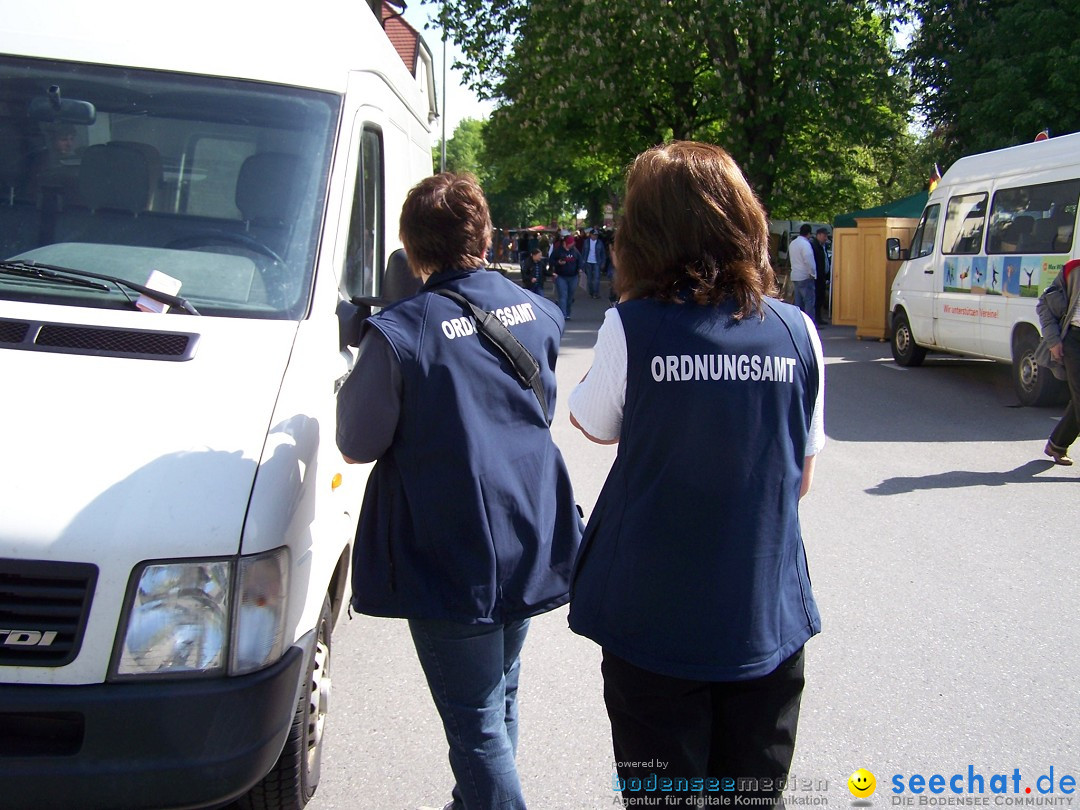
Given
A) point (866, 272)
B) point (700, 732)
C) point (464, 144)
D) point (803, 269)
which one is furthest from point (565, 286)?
point (464, 144)

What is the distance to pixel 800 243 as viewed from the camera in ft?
59.2

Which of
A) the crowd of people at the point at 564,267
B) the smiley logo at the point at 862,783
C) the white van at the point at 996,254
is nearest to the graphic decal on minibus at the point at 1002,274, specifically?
the white van at the point at 996,254

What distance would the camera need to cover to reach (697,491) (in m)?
2.09

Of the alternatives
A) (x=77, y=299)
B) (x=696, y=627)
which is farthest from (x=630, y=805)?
(x=77, y=299)

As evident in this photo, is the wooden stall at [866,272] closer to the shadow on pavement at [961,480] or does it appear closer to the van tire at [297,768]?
the shadow on pavement at [961,480]

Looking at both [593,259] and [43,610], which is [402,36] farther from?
[593,259]

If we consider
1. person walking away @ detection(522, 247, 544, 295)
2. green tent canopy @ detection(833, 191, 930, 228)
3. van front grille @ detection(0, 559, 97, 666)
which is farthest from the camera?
person walking away @ detection(522, 247, 544, 295)

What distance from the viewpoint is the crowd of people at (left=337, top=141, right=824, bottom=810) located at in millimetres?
2096

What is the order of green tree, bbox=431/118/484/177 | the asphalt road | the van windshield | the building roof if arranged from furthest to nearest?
1. green tree, bbox=431/118/484/177
2. the building roof
3. the asphalt road
4. the van windshield

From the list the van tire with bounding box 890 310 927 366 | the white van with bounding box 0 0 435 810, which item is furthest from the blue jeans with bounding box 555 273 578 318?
the white van with bounding box 0 0 435 810

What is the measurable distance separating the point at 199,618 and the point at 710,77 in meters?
22.6

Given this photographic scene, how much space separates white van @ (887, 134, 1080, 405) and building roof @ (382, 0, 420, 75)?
5.88 meters

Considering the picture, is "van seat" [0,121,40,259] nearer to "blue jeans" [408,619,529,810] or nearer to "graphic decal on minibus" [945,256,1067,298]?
"blue jeans" [408,619,529,810]

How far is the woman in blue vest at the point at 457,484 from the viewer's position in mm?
2525
